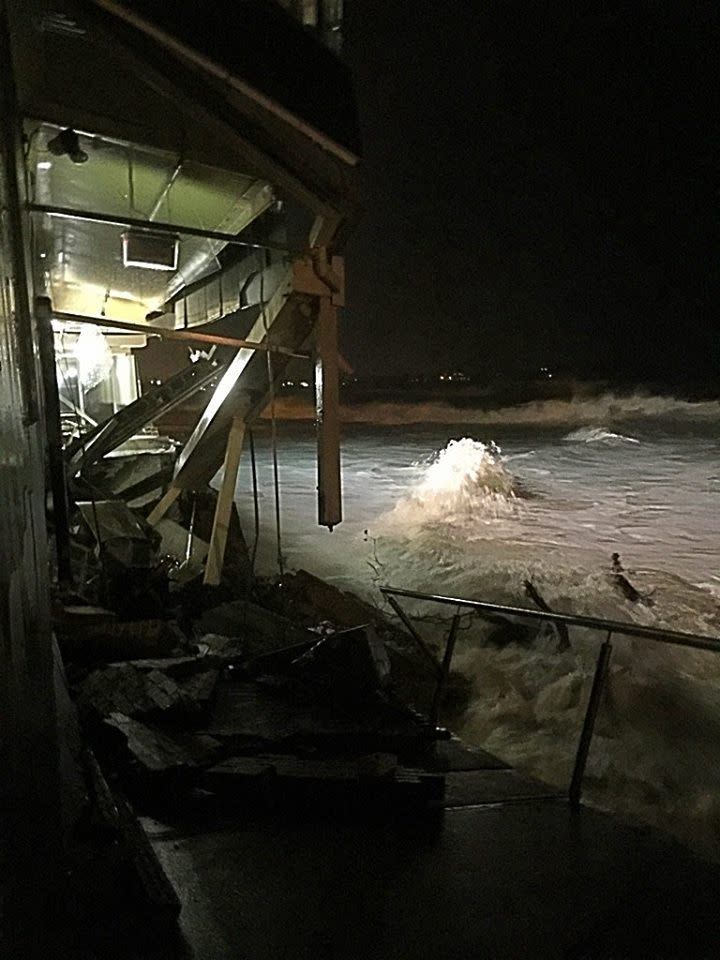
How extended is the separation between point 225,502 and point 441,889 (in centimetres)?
694

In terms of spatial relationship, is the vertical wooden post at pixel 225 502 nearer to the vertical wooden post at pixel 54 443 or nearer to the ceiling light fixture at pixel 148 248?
the ceiling light fixture at pixel 148 248

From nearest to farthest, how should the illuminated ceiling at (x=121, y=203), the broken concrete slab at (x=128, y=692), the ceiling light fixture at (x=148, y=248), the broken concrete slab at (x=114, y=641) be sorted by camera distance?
the broken concrete slab at (x=128, y=692)
the broken concrete slab at (x=114, y=641)
the illuminated ceiling at (x=121, y=203)
the ceiling light fixture at (x=148, y=248)

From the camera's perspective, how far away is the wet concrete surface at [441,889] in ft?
10.4

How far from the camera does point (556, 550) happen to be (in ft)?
65.7

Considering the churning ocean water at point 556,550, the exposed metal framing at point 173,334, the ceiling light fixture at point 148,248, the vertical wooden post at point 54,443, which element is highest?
the ceiling light fixture at point 148,248

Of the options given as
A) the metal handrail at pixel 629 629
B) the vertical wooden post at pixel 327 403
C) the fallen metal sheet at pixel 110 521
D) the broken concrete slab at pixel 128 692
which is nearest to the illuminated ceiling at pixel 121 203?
the vertical wooden post at pixel 327 403

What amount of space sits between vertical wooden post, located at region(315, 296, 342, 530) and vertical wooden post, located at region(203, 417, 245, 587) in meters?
2.00

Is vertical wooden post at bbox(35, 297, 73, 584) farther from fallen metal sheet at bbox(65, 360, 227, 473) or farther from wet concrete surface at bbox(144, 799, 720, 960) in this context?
wet concrete surface at bbox(144, 799, 720, 960)

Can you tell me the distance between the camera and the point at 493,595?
16594mm

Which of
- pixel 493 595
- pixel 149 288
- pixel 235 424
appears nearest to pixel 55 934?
pixel 235 424

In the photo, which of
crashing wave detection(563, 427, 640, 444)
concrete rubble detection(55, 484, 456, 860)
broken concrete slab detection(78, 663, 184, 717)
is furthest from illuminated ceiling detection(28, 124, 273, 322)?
crashing wave detection(563, 427, 640, 444)

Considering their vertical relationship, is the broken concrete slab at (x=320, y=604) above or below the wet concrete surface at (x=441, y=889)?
below

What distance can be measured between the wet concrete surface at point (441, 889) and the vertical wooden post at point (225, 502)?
597 centimetres

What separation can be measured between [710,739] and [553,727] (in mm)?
2441
